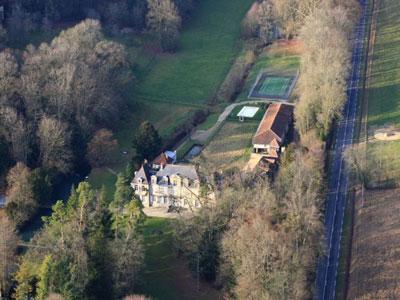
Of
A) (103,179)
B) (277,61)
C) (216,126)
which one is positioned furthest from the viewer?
(277,61)

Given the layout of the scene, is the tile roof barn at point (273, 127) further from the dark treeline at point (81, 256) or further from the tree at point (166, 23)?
the tree at point (166, 23)

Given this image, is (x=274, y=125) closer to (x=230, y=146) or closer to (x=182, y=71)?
(x=230, y=146)

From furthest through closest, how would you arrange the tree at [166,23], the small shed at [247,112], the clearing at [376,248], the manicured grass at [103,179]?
the tree at [166,23] → the small shed at [247,112] → the manicured grass at [103,179] → the clearing at [376,248]

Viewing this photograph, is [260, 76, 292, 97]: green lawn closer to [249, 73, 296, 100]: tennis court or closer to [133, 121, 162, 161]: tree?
[249, 73, 296, 100]: tennis court

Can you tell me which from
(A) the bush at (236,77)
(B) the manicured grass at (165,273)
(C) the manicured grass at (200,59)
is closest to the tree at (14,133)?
(B) the manicured grass at (165,273)

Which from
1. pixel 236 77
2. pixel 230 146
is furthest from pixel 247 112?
pixel 236 77

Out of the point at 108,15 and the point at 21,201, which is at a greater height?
the point at 108,15

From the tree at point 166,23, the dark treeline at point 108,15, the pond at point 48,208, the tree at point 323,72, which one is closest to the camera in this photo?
the pond at point 48,208

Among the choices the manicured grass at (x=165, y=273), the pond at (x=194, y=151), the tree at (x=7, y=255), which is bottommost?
the manicured grass at (x=165, y=273)
